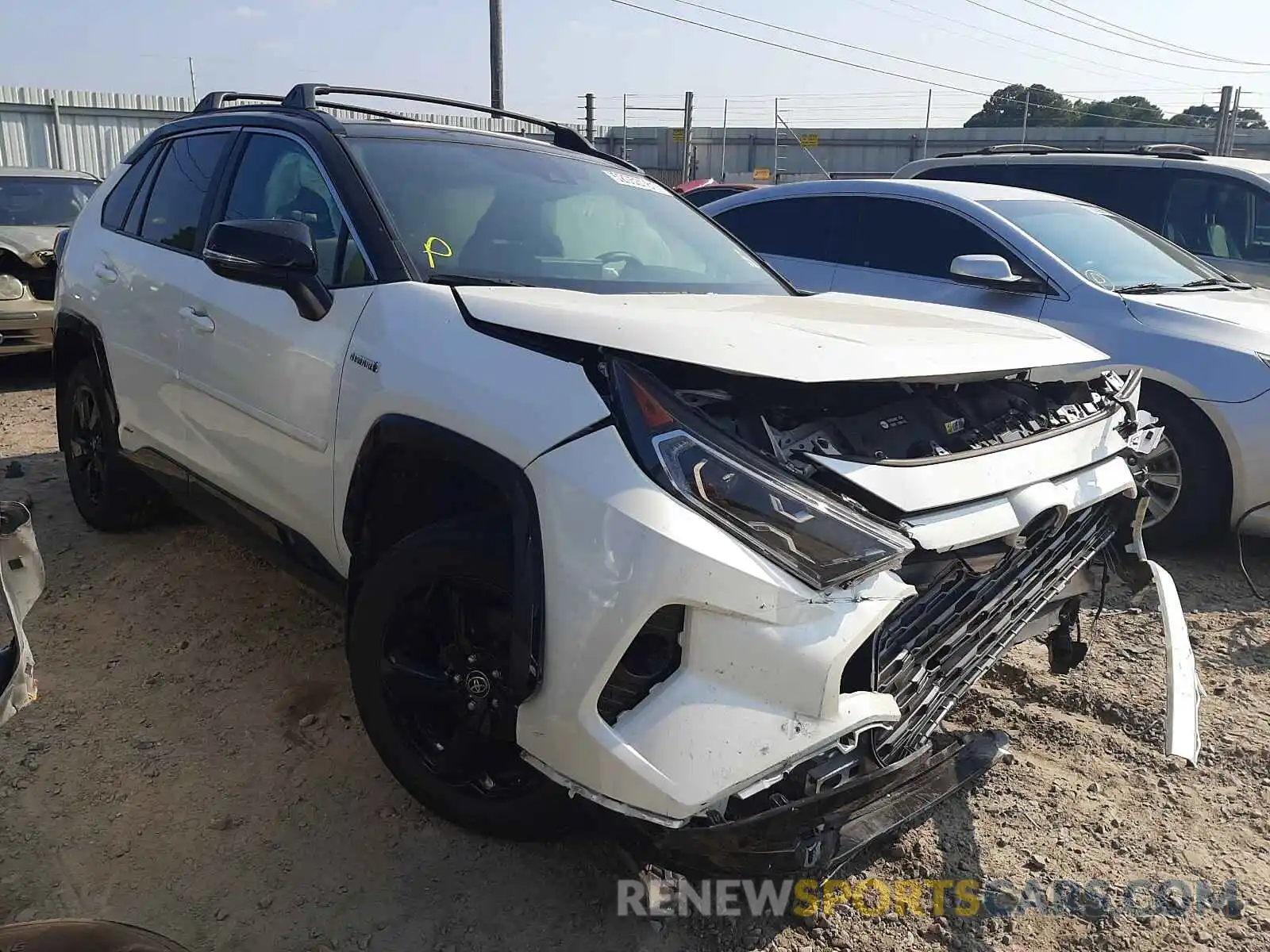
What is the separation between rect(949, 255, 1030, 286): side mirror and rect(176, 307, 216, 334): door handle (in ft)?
11.1

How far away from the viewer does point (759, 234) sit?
6297 mm

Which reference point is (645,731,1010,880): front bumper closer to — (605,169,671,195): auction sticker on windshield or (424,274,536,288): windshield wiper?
(424,274,536,288): windshield wiper

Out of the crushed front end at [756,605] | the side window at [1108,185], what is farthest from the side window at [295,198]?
the side window at [1108,185]

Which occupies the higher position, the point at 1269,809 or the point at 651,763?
the point at 651,763

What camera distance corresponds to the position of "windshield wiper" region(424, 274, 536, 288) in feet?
8.23

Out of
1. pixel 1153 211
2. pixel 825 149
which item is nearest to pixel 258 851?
pixel 1153 211

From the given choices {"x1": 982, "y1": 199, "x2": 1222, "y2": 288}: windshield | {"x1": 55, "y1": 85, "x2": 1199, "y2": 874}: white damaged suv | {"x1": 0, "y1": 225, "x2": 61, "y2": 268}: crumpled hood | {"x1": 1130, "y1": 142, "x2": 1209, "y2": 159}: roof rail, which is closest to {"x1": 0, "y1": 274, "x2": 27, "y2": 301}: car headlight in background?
{"x1": 0, "y1": 225, "x2": 61, "y2": 268}: crumpled hood

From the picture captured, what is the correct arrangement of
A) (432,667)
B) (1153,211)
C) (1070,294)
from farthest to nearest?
1. (1153,211)
2. (1070,294)
3. (432,667)

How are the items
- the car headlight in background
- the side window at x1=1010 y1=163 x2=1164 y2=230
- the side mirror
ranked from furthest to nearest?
the car headlight in background, the side window at x1=1010 y1=163 x2=1164 y2=230, the side mirror

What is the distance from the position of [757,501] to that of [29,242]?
7.67 m

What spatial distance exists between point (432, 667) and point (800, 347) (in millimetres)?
1113

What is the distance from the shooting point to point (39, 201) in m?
8.55

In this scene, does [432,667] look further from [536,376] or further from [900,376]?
[900,376]

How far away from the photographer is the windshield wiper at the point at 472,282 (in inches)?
98.7
